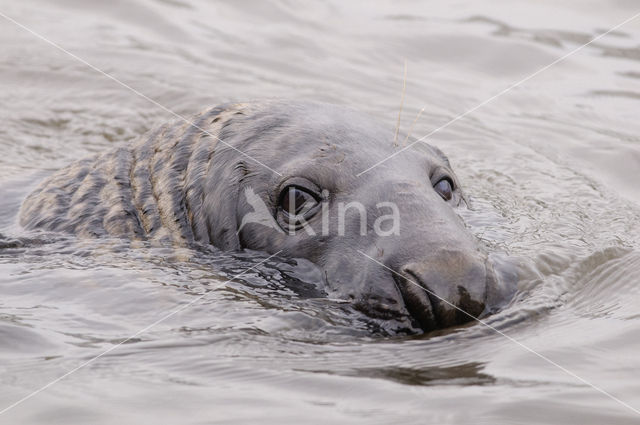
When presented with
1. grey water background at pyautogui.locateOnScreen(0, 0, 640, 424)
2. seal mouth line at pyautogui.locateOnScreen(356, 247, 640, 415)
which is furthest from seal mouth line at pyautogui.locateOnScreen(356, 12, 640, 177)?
seal mouth line at pyautogui.locateOnScreen(356, 247, 640, 415)

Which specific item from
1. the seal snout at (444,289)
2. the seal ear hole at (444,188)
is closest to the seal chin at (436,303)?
the seal snout at (444,289)

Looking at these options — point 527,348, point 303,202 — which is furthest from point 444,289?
point 303,202

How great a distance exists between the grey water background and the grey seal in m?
0.13

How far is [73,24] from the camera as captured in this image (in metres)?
11.0

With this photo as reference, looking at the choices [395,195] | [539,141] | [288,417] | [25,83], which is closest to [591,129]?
[539,141]

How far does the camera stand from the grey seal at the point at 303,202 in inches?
163

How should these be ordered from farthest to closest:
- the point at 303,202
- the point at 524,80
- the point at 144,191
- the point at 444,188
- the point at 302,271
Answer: the point at 524,80
the point at 144,191
the point at 444,188
the point at 303,202
the point at 302,271

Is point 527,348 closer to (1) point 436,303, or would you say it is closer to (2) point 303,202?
(1) point 436,303

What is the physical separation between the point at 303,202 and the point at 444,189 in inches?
31.7

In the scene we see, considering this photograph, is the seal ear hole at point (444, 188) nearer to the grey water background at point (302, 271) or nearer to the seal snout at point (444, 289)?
the grey water background at point (302, 271)

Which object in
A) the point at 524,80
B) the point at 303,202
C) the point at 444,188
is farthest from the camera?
the point at 524,80

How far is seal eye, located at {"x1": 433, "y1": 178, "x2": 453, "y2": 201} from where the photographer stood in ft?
16.6

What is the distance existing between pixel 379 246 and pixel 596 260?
5.19 ft

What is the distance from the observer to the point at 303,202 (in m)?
4.73
